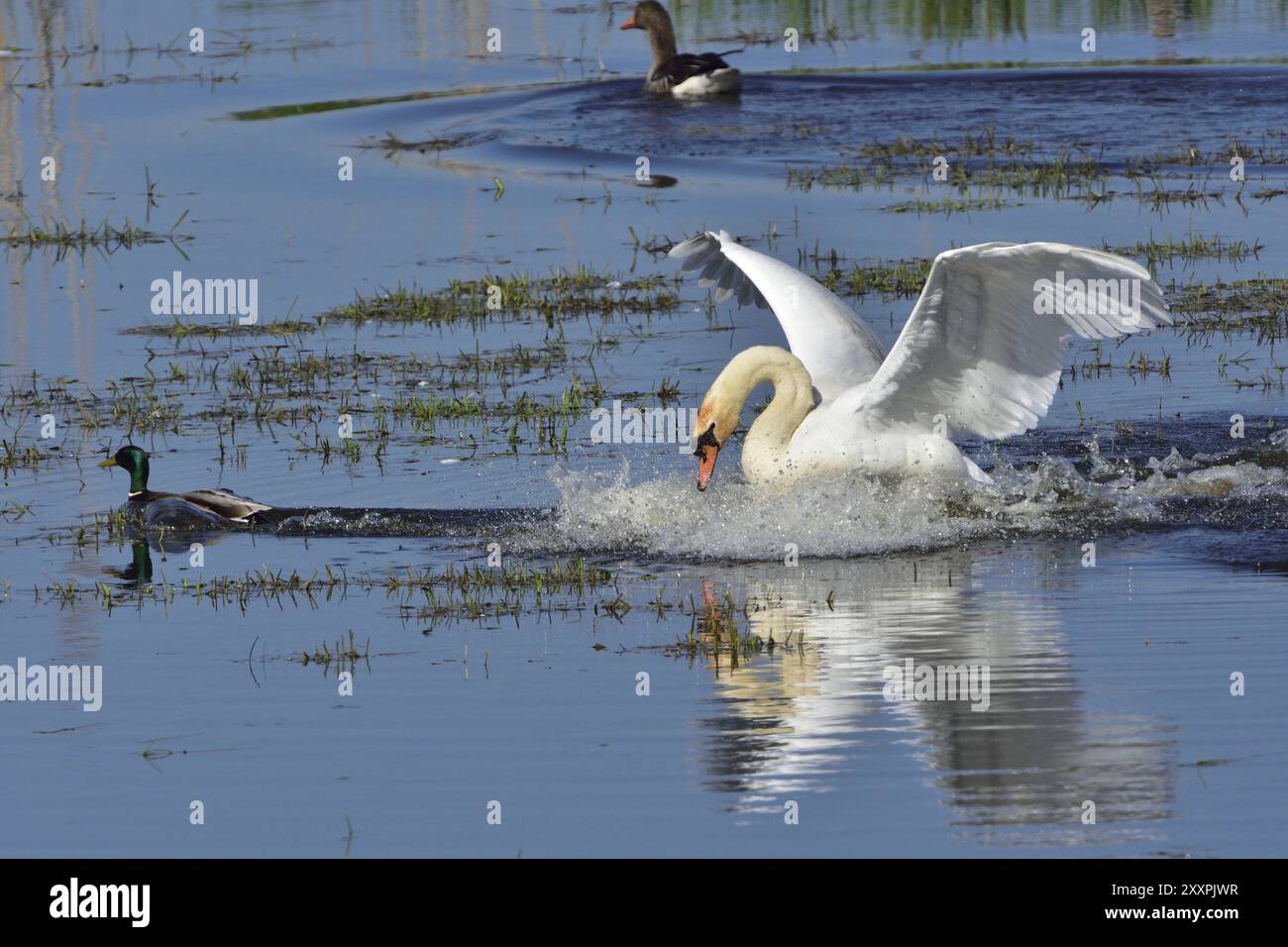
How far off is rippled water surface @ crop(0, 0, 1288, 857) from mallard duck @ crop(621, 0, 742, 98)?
222mm

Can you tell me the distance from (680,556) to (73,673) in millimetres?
2469

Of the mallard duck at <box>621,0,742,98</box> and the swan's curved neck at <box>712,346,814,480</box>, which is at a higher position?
the mallard duck at <box>621,0,742,98</box>

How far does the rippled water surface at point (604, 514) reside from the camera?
5.49 m

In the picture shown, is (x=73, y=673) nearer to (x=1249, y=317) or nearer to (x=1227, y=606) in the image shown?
(x=1227, y=606)

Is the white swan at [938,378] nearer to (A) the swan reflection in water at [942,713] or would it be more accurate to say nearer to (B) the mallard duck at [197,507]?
(A) the swan reflection in water at [942,713]

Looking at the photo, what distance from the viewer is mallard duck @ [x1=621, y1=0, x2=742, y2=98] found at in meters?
20.5

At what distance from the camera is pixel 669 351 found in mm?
11844

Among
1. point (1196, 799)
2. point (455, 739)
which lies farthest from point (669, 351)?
point (1196, 799)

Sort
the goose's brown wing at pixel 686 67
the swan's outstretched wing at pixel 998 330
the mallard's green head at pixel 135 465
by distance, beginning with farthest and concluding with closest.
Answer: the goose's brown wing at pixel 686 67
the mallard's green head at pixel 135 465
the swan's outstretched wing at pixel 998 330

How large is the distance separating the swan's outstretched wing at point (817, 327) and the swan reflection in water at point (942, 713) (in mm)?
1733

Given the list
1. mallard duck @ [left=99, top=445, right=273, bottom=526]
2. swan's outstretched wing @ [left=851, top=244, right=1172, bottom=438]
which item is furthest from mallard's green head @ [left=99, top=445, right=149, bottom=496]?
swan's outstretched wing @ [left=851, top=244, right=1172, bottom=438]

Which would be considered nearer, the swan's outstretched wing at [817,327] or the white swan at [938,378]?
the white swan at [938,378]

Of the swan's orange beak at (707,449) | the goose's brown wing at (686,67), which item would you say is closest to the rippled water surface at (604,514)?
the swan's orange beak at (707,449)

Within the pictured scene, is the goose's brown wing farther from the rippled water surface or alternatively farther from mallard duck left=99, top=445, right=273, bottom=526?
mallard duck left=99, top=445, right=273, bottom=526
